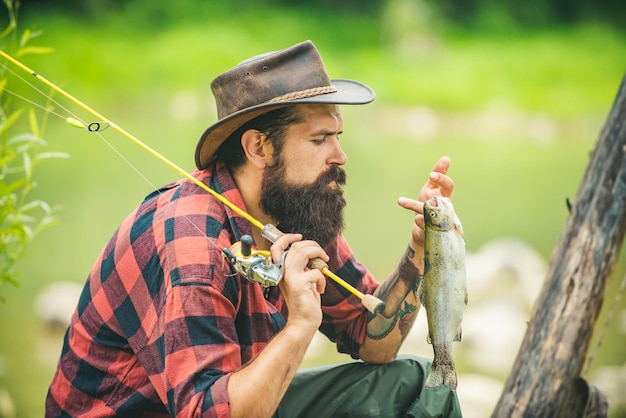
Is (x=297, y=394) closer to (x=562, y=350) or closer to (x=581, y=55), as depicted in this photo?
(x=562, y=350)

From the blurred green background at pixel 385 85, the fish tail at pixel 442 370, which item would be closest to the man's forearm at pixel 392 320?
the fish tail at pixel 442 370

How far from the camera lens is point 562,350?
9.53 feet

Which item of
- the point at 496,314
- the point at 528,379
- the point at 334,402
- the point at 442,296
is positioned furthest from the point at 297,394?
the point at 496,314

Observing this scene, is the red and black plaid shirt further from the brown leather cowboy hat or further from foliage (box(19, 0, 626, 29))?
foliage (box(19, 0, 626, 29))

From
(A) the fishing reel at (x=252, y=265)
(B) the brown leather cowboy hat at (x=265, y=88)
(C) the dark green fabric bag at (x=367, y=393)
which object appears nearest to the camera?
(A) the fishing reel at (x=252, y=265)

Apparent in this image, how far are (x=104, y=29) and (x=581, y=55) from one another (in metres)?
6.06

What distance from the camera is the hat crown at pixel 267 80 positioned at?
235 cm

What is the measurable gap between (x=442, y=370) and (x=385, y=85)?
912 cm

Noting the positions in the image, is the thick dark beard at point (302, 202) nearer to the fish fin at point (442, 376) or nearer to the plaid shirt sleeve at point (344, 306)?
the plaid shirt sleeve at point (344, 306)

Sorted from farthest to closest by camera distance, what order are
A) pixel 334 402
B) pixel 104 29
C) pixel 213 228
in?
pixel 104 29, pixel 334 402, pixel 213 228

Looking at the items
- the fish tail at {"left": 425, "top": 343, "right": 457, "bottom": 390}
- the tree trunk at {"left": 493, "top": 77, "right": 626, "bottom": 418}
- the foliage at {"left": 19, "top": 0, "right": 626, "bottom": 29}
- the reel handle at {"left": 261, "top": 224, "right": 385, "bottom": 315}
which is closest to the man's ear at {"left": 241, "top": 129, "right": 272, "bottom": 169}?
the reel handle at {"left": 261, "top": 224, "right": 385, "bottom": 315}

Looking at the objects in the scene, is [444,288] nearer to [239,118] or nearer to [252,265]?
[252,265]

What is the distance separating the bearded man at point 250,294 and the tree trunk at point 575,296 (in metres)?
0.44

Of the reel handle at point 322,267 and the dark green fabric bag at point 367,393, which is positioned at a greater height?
the reel handle at point 322,267
